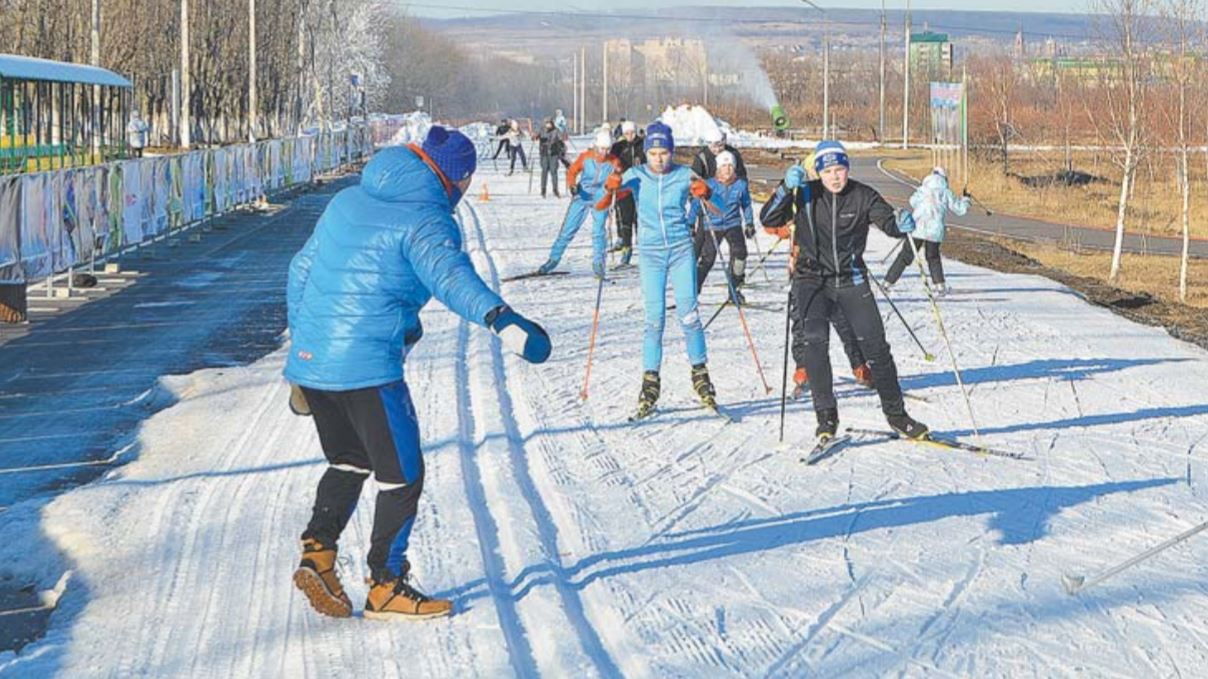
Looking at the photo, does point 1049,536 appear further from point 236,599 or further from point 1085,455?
point 236,599

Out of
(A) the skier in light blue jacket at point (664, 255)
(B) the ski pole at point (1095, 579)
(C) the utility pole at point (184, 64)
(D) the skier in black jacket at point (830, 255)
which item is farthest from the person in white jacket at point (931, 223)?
(C) the utility pole at point (184, 64)

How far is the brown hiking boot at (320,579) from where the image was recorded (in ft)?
21.9

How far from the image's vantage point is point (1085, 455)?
10523 mm

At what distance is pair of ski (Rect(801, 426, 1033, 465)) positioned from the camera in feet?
33.3

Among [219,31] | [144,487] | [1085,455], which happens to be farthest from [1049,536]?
[219,31]

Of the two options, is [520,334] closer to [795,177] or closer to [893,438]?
[795,177]

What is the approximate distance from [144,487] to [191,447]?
1172 millimetres

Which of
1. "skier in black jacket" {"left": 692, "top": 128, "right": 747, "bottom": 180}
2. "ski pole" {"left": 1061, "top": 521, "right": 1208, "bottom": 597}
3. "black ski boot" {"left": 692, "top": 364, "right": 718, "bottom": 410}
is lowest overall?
"ski pole" {"left": 1061, "top": 521, "right": 1208, "bottom": 597}

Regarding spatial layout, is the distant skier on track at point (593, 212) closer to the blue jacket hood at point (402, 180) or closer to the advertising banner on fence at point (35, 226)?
the advertising banner on fence at point (35, 226)

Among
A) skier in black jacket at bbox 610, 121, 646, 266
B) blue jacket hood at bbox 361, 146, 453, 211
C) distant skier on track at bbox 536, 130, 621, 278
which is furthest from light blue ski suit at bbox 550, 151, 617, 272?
blue jacket hood at bbox 361, 146, 453, 211

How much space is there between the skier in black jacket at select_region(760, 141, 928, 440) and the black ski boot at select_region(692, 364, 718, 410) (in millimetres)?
1291

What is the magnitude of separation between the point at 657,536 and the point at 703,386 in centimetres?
331

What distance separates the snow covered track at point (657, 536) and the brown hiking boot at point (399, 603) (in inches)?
2.7

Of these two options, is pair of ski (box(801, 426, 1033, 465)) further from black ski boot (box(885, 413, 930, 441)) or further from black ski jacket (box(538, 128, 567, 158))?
black ski jacket (box(538, 128, 567, 158))
